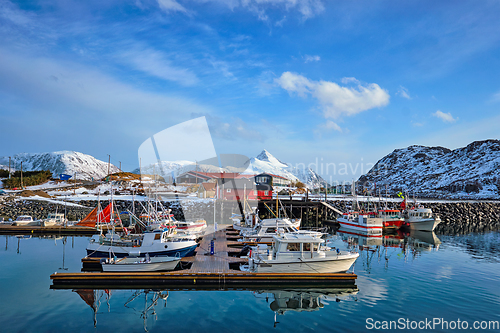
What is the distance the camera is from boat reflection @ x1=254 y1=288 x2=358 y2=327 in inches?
679

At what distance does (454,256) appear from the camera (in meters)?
30.5

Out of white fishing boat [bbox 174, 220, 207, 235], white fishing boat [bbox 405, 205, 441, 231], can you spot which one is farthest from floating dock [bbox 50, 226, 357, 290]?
white fishing boat [bbox 405, 205, 441, 231]

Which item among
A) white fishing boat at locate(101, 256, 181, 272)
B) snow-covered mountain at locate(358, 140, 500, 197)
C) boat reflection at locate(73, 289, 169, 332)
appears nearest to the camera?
boat reflection at locate(73, 289, 169, 332)

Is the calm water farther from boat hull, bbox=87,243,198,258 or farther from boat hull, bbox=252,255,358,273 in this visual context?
boat hull, bbox=87,243,198,258

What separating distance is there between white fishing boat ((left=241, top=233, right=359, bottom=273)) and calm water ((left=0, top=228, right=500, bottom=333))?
5.13ft

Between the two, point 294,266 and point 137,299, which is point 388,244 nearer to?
point 294,266

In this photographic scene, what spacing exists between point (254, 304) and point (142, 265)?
26.5 ft

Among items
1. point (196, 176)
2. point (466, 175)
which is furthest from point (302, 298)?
point (466, 175)

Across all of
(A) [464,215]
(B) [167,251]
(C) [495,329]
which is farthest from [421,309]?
(A) [464,215]

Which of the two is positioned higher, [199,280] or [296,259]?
[296,259]

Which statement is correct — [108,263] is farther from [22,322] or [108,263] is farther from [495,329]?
[495,329]

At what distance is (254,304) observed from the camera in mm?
17531

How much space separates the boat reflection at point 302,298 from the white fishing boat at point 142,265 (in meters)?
6.26

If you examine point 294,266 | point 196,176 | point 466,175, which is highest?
point 466,175
